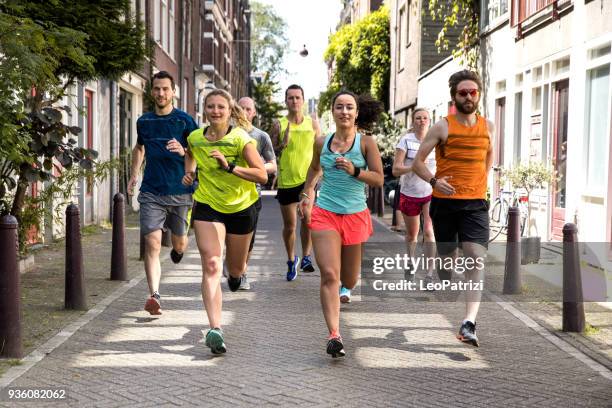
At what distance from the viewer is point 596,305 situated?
8609mm

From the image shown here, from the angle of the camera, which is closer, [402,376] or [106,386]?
[106,386]

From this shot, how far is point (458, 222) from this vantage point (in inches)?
266

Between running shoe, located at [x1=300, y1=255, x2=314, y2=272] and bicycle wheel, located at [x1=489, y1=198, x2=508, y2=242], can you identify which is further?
bicycle wheel, located at [x1=489, y1=198, x2=508, y2=242]

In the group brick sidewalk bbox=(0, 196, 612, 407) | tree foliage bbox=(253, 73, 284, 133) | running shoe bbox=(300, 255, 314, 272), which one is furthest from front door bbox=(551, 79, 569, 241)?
tree foliage bbox=(253, 73, 284, 133)

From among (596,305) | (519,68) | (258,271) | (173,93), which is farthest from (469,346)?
(519,68)

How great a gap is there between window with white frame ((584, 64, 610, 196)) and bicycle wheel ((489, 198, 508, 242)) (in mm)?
1856

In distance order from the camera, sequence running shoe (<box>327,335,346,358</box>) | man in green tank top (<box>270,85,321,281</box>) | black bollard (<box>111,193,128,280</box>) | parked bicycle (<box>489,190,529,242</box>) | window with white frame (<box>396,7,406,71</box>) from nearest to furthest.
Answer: running shoe (<box>327,335,346,358</box>) < man in green tank top (<box>270,85,321,281</box>) < black bollard (<box>111,193,128,280</box>) < parked bicycle (<box>489,190,529,242</box>) < window with white frame (<box>396,7,406,71</box>)

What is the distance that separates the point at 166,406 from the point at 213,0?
120 ft

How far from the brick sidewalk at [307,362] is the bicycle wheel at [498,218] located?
6427 millimetres

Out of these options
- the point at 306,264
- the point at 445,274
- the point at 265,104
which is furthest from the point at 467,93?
the point at 265,104

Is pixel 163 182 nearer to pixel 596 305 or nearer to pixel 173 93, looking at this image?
pixel 173 93

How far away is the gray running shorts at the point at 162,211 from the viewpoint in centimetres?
757

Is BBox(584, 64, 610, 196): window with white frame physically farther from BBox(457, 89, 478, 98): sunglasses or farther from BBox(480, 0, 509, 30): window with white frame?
BBox(457, 89, 478, 98): sunglasses

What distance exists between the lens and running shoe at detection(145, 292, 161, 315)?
744 cm
